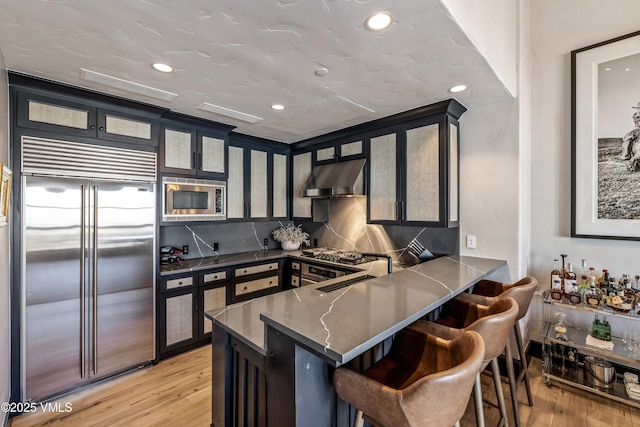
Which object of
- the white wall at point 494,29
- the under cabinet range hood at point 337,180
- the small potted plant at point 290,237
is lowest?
the small potted plant at point 290,237

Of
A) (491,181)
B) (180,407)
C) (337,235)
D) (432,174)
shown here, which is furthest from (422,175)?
(180,407)

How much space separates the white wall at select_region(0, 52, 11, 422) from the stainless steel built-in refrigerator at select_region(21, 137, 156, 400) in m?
0.11

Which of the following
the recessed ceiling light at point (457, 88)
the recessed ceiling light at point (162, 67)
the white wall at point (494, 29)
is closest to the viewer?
the white wall at point (494, 29)

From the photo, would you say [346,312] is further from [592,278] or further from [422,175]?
[592,278]

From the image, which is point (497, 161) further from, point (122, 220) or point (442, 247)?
point (122, 220)

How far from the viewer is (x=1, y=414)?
1801mm

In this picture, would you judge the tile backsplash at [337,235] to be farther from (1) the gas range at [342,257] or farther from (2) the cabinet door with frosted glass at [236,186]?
(2) the cabinet door with frosted glass at [236,186]

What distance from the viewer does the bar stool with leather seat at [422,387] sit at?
0.97 meters

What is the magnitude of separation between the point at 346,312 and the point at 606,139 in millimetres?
2759

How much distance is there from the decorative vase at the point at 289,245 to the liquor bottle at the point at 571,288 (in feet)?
9.72

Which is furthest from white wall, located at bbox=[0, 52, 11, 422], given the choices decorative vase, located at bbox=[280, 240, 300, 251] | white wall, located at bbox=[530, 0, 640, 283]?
white wall, located at bbox=[530, 0, 640, 283]

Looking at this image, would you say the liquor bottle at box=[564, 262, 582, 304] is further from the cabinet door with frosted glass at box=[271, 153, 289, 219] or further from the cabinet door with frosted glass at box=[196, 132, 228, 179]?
the cabinet door with frosted glass at box=[196, 132, 228, 179]

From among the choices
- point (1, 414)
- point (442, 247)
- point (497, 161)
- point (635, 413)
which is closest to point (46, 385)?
point (1, 414)

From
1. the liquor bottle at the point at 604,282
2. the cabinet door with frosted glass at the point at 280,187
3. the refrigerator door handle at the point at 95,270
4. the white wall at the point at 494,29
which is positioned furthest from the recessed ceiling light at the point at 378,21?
the cabinet door with frosted glass at the point at 280,187
